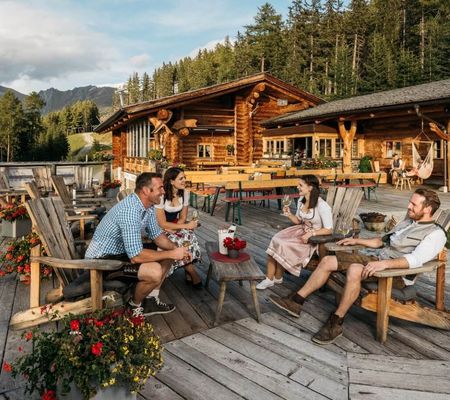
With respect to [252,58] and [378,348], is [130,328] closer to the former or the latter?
[378,348]

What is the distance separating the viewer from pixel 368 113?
16.8 m

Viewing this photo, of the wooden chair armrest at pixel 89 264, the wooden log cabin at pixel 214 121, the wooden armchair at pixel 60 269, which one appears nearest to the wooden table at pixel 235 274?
the wooden armchair at pixel 60 269

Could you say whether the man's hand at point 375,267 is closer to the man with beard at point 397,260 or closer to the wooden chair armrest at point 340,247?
the man with beard at point 397,260

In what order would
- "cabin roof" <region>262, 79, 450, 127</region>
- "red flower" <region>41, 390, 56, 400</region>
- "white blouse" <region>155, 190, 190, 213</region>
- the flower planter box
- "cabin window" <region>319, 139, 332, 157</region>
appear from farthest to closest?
"cabin window" <region>319, 139, 332, 157</region> < "cabin roof" <region>262, 79, 450, 127</region> < the flower planter box < "white blouse" <region>155, 190, 190, 213</region> < "red flower" <region>41, 390, 56, 400</region>

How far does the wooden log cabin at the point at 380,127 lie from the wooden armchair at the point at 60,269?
42.7ft

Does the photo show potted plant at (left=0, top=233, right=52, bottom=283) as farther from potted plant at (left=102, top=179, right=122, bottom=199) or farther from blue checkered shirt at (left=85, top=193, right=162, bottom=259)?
potted plant at (left=102, top=179, right=122, bottom=199)

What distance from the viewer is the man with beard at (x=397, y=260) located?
3.26 metres

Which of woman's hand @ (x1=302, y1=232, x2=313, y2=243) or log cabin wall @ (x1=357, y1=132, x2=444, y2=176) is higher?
log cabin wall @ (x1=357, y1=132, x2=444, y2=176)

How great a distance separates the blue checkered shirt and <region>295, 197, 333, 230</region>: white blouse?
1.95 m

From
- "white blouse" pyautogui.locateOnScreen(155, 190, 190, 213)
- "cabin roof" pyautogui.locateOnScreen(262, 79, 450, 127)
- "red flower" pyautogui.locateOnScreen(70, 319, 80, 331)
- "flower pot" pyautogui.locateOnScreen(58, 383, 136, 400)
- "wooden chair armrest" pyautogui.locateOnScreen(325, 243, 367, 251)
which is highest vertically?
"cabin roof" pyautogui.locateOnScreen(262, 79, 450, 127)

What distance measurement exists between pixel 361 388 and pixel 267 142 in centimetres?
2147

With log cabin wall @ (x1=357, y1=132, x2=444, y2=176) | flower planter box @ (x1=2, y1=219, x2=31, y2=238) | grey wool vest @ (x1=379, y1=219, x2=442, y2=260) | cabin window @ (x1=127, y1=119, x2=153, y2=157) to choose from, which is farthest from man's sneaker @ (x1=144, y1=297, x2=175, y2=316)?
log cabin wall @ (x1=357, y1=132, x2=444, y2=176)

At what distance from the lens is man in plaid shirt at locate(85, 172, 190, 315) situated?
3277mm

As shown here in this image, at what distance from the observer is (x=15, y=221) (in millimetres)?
7141
